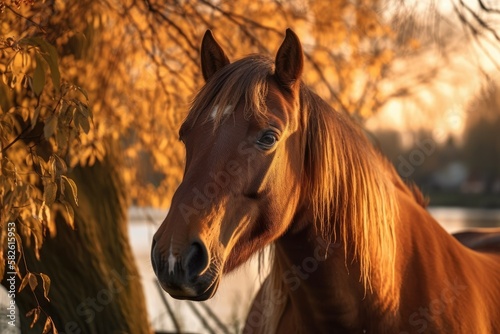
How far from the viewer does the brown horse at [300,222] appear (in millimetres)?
2441

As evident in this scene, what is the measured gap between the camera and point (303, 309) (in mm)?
2938

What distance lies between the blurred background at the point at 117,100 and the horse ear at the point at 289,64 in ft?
1.91

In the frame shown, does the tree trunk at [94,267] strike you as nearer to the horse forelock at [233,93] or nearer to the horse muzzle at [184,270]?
the horse forelock at [233,93]

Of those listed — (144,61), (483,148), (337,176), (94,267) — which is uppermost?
(337,176)

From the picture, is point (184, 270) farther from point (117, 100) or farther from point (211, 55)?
point (117, 100)

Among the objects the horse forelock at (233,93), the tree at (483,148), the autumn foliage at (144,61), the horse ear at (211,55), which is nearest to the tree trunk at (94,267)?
the autumn foliage at (144,61)

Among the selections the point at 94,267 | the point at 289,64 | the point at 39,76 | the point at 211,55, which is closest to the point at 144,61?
the point at 94,267

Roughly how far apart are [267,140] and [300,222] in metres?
0.40

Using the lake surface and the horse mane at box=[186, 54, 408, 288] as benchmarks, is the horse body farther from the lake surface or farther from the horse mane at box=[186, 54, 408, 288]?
the lake surface

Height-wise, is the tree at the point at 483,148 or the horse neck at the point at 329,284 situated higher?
the horse neck at the point at 329,284

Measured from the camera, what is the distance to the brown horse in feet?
8.01

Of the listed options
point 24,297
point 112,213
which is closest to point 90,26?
point 112,213

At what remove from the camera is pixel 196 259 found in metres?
2.33

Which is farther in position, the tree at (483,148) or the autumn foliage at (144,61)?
the tree at (483,148)
